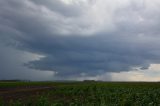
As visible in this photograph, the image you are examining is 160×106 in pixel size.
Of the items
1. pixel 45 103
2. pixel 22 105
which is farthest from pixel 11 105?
pixel 45 103

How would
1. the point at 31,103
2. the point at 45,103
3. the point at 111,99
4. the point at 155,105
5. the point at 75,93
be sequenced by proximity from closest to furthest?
1. the point at 155,105
2. the point at 45,103
3. the point at 31,103
4. the point at 111,99
5. the point at 75,93

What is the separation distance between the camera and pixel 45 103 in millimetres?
30797

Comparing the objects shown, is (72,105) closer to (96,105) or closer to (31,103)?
(96,105)

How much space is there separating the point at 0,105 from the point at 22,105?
2.01 meters

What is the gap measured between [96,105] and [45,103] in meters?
4.50

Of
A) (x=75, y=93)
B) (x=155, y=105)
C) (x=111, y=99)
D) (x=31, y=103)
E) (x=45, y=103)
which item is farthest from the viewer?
(x=75, y=93)

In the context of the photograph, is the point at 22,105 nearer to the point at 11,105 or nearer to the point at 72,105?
the point at 11,105

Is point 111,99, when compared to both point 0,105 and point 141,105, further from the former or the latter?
point 0,105

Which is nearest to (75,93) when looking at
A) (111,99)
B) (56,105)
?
(111,99)

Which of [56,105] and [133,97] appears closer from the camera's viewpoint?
[56,105]

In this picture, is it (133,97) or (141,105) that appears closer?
(141,105)

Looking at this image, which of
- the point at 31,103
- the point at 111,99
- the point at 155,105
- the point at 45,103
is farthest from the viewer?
the point at 111,99

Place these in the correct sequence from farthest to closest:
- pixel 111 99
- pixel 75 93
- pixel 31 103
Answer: pixel 75 93 < pixel 111 99 < pixel 31 103

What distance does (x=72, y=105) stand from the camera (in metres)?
30.3
